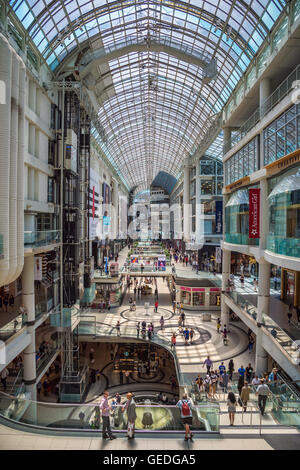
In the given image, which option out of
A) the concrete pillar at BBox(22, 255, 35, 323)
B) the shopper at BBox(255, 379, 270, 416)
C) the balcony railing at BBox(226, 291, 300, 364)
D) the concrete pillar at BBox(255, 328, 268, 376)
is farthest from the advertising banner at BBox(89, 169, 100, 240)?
the shopper at BBox(255, 379, 270, 416)

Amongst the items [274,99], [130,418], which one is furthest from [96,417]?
[274,99]

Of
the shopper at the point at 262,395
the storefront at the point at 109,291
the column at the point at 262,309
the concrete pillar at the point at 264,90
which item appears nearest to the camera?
the shopper at the point at 262,395

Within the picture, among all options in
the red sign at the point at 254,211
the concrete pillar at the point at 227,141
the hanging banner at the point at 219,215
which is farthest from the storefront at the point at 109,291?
the red sign at the point at 254,211

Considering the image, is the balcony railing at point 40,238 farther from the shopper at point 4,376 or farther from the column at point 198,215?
the column at point 198,215

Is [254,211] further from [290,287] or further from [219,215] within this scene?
[219,215]

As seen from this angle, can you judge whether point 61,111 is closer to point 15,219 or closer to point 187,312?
point 15,219

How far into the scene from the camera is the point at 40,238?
17359 millimetres

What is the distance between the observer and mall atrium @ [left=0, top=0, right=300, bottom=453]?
31.1 feet

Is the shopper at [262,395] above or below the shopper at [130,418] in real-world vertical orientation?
below

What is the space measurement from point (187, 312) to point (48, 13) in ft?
87.0

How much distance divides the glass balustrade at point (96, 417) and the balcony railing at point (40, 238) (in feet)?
25.9

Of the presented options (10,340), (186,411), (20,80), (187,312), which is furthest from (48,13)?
(187,312)

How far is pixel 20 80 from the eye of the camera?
13.2m

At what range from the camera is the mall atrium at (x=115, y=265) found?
9.49m
